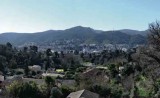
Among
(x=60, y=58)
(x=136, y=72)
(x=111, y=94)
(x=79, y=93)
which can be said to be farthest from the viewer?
(x=60, y=58)

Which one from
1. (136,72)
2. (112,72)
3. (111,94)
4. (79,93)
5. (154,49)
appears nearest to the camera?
(154,49)

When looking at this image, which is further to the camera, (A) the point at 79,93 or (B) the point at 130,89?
(B) the point at 130,89

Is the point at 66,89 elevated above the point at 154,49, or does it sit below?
below

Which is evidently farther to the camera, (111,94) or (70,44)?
(70,44)

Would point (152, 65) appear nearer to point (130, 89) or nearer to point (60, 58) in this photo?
point (130, 89)

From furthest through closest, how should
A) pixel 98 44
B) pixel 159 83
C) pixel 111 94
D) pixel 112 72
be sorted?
1. pixel 98 44
2. pixel 112 72
3. pixel 111 94
4. pixel 159 83

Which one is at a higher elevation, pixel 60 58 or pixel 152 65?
pixel 152 65

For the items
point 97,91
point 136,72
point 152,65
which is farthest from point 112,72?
point 152,65

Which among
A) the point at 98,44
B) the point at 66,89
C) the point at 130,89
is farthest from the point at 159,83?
the point at 98,44

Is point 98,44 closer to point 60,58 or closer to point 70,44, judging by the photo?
point 70,44
